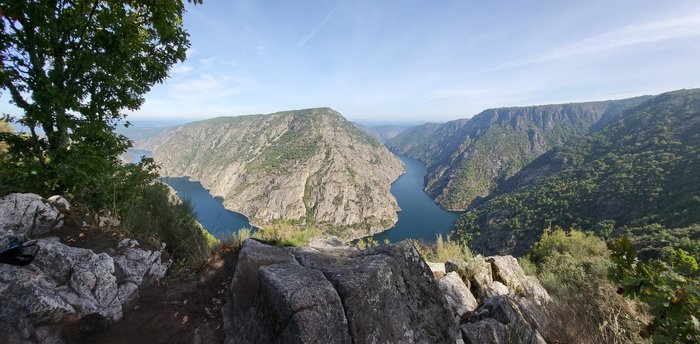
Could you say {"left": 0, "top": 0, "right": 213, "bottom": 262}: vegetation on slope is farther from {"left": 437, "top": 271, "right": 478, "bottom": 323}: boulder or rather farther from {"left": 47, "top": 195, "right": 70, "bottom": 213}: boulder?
{"left": 437, "top": 271, "right": 478, "bottom": 323}: boulder

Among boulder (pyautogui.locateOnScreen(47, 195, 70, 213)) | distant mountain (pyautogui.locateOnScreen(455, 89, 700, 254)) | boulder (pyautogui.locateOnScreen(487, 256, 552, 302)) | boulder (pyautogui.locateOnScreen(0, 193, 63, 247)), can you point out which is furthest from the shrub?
distant mountain (pyautogui.locateOnScreen(455, 89, 700, 254))

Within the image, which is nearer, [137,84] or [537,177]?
[137,84]

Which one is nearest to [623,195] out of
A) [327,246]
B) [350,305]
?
[327,246]

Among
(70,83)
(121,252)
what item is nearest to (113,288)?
(121,252)

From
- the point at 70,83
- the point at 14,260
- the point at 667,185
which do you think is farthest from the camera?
the point at 667,185

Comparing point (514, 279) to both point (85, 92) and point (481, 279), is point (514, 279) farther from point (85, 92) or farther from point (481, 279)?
point (85, 92)

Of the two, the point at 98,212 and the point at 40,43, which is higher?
the point at 40,43

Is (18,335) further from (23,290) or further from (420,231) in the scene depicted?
(420,231)
